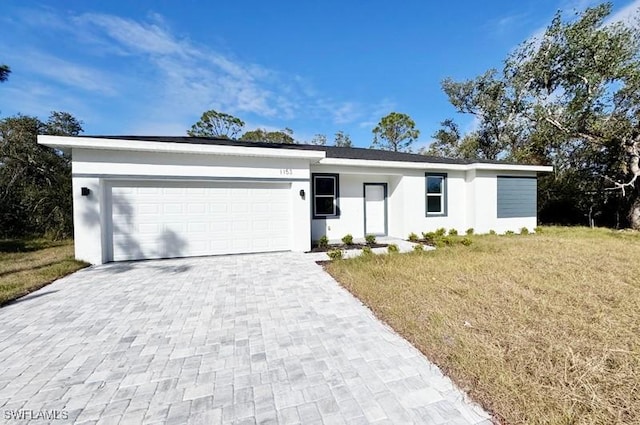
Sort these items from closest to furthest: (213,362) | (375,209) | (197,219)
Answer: (213,362), (197,219), (375,209)

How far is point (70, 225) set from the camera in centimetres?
1008

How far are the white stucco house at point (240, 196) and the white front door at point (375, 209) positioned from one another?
0.13 feet

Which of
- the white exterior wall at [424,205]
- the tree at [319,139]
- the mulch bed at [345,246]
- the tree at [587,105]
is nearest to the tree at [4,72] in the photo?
the mulch bed at [345,246]

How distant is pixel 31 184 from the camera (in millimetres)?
11469

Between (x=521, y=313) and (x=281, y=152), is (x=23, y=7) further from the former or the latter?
(x=521, y=313)

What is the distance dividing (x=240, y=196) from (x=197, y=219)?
4.11 feet

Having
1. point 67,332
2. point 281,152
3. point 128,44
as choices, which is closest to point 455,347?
point 67,332

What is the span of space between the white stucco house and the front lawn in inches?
110

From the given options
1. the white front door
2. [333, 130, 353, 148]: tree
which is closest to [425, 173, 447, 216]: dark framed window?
the white front door

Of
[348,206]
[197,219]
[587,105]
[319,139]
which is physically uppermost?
[319,139]

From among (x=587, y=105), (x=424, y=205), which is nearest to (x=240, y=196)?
(x=424, y=205)

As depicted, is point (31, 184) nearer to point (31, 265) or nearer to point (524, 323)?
point (31, 265)

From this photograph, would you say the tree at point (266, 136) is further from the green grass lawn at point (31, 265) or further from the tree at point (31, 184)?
the green grass lawn at point (31, 265)

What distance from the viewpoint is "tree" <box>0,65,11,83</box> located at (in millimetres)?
6402
